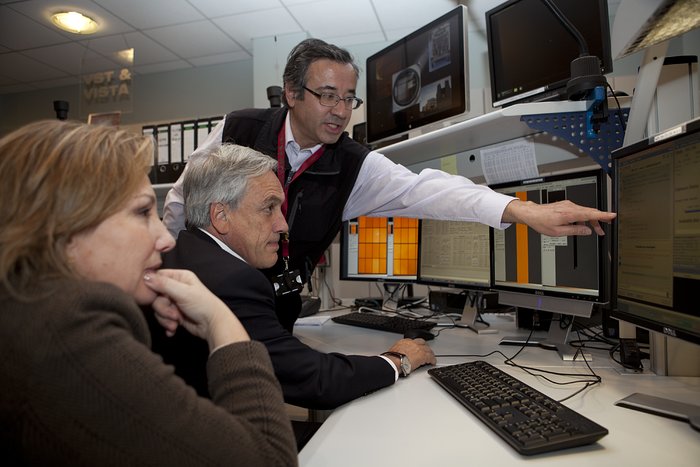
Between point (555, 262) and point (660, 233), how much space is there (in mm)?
409

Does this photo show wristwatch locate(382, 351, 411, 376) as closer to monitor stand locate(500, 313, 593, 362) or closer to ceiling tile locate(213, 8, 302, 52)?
monitor stand locate(500, 313, 593, 362)

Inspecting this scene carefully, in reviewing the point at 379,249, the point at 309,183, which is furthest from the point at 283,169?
the point at 379,249

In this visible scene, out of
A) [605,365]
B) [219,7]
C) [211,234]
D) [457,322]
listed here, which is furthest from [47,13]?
[605,365]

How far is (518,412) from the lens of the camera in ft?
2.52

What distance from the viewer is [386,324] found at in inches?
64.8

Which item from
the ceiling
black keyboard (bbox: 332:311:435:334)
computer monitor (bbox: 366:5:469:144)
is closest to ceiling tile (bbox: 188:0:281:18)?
the ceiling

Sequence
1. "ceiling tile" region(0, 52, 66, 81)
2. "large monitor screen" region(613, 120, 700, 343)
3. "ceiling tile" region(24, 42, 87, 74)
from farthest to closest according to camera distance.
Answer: "ceiling tile" region(0, 52, 66, 81) → "ceiling tile" region(24, 42, 87, 74) → "large monitor screen" region(613, 120, 700, 343)

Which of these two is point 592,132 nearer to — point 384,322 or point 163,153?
point 384,322

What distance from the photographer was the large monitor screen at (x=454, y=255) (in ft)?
5.00

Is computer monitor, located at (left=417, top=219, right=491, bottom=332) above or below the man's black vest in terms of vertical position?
below

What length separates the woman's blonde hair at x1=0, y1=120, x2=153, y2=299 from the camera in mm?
491

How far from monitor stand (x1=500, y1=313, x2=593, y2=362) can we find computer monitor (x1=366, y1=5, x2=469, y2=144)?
2.58 feet

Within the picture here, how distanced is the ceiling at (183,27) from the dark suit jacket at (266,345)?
117 inches

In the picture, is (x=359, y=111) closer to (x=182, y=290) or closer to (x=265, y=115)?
(x=265, y=115)
